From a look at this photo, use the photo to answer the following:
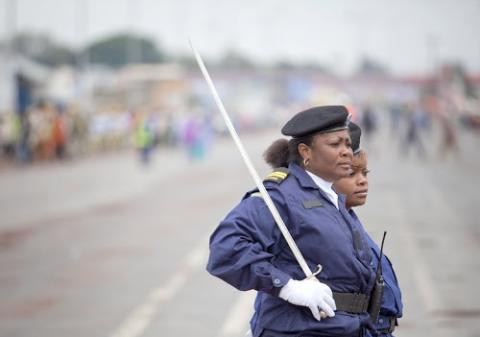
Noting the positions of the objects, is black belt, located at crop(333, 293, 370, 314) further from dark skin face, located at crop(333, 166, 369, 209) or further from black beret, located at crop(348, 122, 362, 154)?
black beret, located at crop(348, 122, 362, 154)

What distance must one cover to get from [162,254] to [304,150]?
9.68 meters

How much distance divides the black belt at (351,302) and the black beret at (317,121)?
2.14ft

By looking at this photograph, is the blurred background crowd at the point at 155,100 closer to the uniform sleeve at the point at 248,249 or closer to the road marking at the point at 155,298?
the road marking at the point at 155,298

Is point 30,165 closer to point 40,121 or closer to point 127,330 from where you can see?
point 40,121

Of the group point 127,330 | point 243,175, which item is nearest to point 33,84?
point 243,175

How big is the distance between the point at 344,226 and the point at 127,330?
17.3 feet

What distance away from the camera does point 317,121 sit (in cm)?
428

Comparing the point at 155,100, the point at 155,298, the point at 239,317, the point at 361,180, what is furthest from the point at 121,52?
the point at 361,180

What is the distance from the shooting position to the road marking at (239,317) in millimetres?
9037

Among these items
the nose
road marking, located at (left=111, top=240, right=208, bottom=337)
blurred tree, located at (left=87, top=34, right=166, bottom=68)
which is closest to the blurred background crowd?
blurred tree, located at (left=87, top=34, right=166, bottom=68)

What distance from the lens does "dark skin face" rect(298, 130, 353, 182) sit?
4.31 m

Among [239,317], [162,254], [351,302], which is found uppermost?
[351,302]

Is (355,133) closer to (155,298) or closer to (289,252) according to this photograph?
(289,252)

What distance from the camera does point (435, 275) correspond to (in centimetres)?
1173
